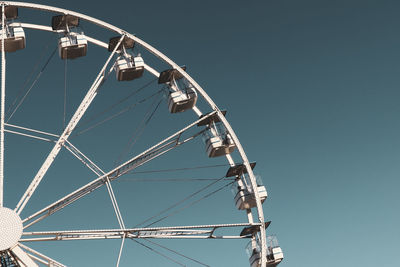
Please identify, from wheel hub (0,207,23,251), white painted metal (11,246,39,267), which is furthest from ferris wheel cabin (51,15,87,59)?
white painted metal (11,246,39,267)

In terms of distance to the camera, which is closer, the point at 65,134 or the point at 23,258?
the point at 23,258

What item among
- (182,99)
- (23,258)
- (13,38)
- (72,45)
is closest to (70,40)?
(72,45)

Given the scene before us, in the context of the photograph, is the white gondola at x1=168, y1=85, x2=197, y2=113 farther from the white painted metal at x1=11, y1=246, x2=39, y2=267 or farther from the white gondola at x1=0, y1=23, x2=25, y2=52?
the white painted metal at x1=11, y1=246, x2=39, y2=267

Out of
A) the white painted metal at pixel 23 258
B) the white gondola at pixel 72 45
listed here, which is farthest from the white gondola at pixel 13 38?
the white painted metal at pixel 23 258

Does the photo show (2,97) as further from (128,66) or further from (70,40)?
(128,66)

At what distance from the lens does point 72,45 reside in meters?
20.7

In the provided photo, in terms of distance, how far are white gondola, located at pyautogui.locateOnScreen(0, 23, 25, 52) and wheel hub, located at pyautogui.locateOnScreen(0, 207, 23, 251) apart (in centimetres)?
641

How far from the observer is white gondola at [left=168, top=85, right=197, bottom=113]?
68.5 ft

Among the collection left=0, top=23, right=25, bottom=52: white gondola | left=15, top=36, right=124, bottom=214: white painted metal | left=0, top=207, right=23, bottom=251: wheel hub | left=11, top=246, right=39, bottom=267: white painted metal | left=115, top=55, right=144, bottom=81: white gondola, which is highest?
left=0, top=23, right=25, bottom=52: white gondola

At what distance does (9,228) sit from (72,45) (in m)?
7.59

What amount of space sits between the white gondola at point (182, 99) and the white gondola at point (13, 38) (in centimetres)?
553

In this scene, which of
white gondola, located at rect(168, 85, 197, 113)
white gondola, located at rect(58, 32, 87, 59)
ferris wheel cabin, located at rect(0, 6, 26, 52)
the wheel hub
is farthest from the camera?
white gondola, located at rect(168, 85, 197, 113)

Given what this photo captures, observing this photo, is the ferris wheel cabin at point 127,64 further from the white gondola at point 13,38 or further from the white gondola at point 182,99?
the white gondola at point 13,38

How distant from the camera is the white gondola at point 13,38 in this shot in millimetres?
19688
